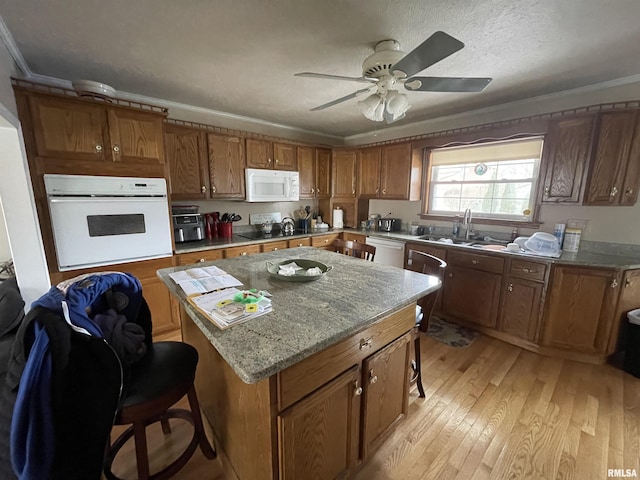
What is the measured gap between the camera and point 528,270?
7.98 ft

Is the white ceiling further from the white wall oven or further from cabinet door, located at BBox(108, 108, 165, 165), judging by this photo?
the white wall oven

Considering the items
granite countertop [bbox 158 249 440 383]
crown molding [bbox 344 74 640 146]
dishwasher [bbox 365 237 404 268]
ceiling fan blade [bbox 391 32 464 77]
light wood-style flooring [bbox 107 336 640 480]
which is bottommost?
light wood-style flooring [bbox 107 336 640 480]

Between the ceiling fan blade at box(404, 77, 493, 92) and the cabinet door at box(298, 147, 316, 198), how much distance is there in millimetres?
2382

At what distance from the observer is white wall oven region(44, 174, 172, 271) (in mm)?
2014

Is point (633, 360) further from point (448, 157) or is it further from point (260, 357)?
point (260, 357)

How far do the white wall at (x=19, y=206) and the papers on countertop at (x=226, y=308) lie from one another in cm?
171

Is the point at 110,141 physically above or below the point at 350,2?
below

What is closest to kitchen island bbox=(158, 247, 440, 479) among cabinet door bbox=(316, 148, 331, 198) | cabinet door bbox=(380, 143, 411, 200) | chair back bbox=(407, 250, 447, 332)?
chair back bbox=(407, 250, 447, 332)

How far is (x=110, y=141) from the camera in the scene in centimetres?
216

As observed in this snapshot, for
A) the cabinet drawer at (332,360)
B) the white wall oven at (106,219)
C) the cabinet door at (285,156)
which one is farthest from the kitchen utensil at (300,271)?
the cabinet door at (285,156)

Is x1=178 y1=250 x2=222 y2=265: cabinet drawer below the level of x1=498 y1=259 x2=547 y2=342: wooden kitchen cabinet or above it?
above

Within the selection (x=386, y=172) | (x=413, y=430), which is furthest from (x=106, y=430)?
(x=386, y=172)

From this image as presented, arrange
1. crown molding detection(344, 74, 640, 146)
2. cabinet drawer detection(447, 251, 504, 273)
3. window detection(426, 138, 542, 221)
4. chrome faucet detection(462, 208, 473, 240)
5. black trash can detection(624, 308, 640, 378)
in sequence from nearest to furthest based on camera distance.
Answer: black trash can detection(624, 308, 640, 378) → crown molding detection(344, 74, 640, 146) → cabinet drawer detection(447, 251, 504, 273) → window detection(426, 138, 542, 221) → chrome faucet detection(462, 208, 473, 240)

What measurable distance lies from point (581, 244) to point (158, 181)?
13.6 feet
